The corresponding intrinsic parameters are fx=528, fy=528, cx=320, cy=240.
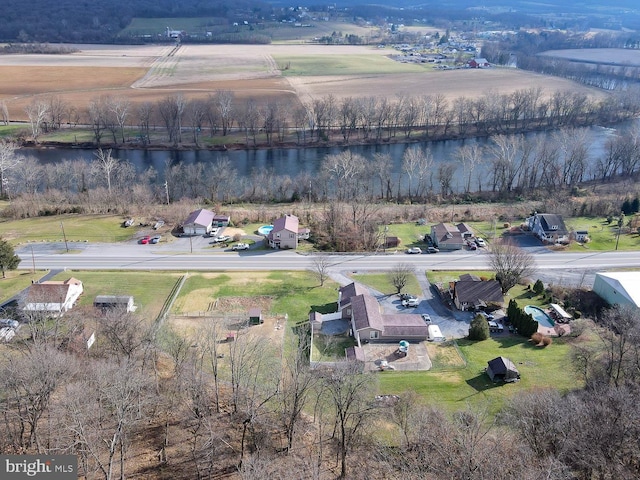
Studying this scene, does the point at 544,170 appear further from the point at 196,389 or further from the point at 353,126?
the point at 196,389

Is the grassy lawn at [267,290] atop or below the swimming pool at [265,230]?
below

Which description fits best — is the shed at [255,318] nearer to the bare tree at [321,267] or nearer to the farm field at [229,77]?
the bare tree at [321,267]

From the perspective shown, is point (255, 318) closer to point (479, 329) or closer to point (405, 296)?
point (405, 296)

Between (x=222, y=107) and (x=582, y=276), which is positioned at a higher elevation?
(x=222, y=107)

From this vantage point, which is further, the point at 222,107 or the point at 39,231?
the point at 222,107

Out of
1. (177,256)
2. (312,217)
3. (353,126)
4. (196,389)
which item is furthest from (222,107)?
(196,389)

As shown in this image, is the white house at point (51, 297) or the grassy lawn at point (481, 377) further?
the white house at point (51, 297)

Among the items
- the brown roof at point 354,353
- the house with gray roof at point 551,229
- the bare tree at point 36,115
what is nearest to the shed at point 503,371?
the brown roof at point 354,353
